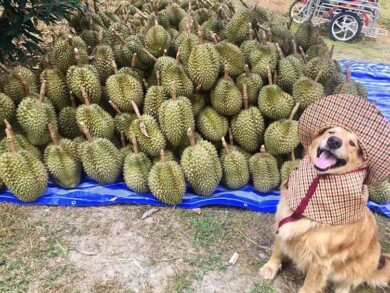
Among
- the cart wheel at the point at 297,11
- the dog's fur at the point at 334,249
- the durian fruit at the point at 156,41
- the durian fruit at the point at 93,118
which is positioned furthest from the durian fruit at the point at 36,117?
the cart wheel at the point at 297,11

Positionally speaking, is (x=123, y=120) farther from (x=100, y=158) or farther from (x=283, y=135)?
(x=283, y=135)

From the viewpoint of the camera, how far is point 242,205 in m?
2.97

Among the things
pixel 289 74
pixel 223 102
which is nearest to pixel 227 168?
pixel 223 102

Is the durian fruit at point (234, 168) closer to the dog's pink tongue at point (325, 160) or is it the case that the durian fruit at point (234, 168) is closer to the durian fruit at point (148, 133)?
the durian fruit at point (148, 133)

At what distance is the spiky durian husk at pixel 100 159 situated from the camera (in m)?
2.82

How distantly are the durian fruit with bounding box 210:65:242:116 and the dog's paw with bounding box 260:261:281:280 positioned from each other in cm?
120

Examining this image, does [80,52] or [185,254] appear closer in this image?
[185,254]

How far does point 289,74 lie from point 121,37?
144 cm

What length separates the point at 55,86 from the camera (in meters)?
2.96

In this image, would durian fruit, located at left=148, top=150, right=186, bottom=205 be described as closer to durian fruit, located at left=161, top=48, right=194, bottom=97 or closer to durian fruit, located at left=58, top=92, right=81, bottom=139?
durian fruit, located at left=161, top=48, right=194, bottom=97

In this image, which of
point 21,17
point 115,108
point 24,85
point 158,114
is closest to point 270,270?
point 158,114

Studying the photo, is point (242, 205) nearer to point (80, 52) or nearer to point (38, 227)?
point (38, 227)

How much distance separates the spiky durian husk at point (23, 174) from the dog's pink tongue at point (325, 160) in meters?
1.97

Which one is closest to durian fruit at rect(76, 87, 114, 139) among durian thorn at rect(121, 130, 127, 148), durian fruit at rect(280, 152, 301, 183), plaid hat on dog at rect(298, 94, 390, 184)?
durian thorn at rect(121, 130, 127, 148)
